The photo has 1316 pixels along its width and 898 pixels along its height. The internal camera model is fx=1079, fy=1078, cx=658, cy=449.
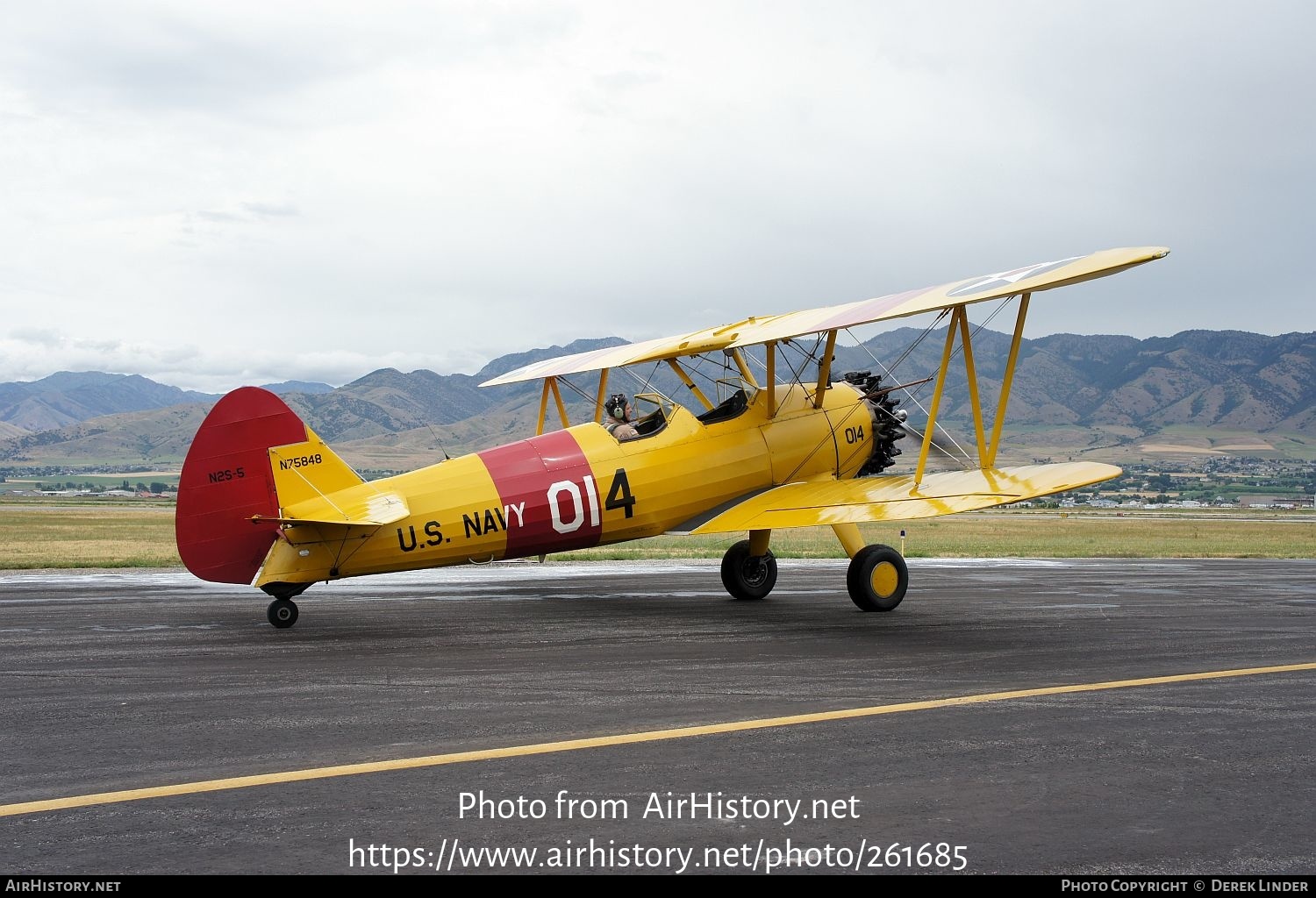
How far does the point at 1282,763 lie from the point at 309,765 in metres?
5.63

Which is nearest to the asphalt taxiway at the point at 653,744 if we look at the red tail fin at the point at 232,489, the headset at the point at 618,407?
the red tail fin at the point at 232,489

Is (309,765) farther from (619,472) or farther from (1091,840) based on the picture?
(619,472)

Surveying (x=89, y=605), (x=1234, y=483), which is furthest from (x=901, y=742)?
(x=1234, y=483)

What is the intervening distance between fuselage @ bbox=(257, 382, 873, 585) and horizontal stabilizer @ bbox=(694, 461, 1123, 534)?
587mm

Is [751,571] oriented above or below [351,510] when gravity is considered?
below

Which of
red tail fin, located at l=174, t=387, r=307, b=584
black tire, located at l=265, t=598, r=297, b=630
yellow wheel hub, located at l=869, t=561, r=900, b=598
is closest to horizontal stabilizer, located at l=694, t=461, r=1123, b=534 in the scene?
yellow wheel hub, located at l=869, t=561, r=900, b=598

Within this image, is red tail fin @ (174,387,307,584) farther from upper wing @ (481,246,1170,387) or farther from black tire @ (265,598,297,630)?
upper wing @ (481,246,1170,387)

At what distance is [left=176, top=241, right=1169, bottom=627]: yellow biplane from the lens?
450 inches

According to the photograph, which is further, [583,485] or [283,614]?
[583,485]

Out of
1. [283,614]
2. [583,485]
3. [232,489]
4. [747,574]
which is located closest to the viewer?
[232,489]

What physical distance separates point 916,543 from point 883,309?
2352 centimetres

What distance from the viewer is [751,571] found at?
1548 cm

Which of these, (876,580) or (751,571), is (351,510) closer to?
(751,571)

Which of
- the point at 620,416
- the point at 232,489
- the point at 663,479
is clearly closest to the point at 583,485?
the point at 663,479
